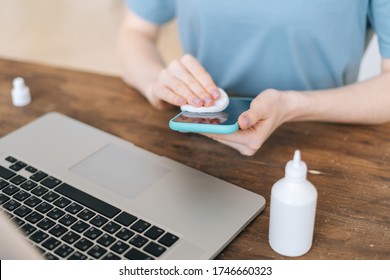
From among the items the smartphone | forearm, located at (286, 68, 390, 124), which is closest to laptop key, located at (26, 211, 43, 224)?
the smartphone

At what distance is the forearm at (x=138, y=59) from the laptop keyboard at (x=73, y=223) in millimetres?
372

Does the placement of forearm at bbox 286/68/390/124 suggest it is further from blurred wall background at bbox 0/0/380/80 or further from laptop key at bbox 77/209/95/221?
blurred wall background at bbox 0/0/380/80

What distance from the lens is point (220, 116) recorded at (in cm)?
90

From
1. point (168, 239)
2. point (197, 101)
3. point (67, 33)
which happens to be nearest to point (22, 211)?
point (168, 239)

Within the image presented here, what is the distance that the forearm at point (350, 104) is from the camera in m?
1.05

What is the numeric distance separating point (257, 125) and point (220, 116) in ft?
0.23

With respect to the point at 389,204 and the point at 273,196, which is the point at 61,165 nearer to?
the point at 273,196

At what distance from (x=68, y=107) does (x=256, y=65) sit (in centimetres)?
42

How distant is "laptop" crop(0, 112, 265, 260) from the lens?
2.50 ft

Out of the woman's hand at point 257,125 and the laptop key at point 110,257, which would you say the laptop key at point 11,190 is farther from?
the woman's hand at point 257,125

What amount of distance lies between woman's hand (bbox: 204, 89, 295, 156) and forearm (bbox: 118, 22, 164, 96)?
0.98 feet

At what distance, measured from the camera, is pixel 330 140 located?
1.04m

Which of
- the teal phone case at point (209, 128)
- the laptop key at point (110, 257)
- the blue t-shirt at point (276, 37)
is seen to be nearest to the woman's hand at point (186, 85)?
the teal phone case at point (209, 128)

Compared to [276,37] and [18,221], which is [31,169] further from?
[276,37]
